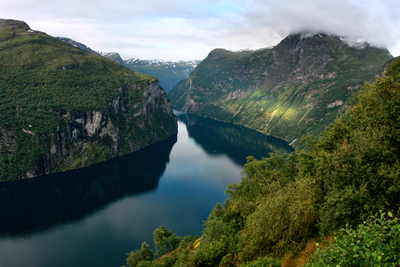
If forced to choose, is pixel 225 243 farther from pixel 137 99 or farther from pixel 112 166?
pixel 137 99

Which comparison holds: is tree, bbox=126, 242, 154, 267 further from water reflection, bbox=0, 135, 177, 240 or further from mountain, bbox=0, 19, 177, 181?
mountain, bbox=0, 19, 177, 181

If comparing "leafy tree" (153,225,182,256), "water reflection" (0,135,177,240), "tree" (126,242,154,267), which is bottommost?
"water reflection" (0,135,177,240)

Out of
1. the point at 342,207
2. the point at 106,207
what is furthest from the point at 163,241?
the point at 106,207

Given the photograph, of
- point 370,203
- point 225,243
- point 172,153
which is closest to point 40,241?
point 225,243

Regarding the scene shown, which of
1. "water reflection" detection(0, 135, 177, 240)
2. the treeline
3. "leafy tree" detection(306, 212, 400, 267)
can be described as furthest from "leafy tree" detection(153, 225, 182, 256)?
the treeline

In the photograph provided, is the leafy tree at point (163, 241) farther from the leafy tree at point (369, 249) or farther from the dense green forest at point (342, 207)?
the leafy tree at point (369, 249)
